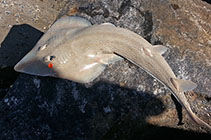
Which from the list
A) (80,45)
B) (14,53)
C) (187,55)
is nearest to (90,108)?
(80,45)

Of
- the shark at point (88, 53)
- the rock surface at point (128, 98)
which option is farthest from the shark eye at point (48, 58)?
the rock surface at point (128, 98)

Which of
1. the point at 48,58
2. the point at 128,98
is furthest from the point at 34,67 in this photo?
the point at 128,98

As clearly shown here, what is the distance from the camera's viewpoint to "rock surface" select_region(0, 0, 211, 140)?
3.39 m

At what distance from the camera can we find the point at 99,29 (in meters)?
3.50

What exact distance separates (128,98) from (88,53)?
36.8 inches

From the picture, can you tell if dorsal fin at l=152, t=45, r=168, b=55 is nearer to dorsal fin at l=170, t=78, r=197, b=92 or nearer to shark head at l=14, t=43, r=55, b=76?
dorsal fin at l=170, t=78, r=197, b=92

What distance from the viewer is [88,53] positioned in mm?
3686

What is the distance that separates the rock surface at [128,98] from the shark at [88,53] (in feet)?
0.47

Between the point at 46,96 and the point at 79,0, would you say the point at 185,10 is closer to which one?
the point at 79,0

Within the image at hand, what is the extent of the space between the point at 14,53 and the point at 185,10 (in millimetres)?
3887

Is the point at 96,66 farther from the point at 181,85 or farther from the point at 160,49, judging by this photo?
the point at 181,85

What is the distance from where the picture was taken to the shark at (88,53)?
11.0ft

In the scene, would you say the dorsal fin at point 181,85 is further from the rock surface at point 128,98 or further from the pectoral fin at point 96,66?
the pectoral fin at point 96,66

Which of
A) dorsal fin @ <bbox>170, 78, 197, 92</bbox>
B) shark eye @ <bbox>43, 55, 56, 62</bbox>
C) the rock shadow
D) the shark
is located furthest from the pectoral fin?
the rock shadow
